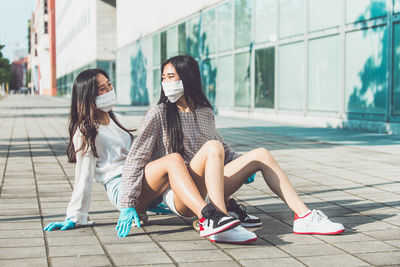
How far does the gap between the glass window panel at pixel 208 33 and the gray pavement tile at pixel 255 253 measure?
65.7ft

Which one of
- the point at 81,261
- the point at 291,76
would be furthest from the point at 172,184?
the point at 291,76

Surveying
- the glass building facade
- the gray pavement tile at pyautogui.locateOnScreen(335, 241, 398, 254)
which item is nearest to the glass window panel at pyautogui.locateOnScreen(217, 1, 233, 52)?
the glass building facade

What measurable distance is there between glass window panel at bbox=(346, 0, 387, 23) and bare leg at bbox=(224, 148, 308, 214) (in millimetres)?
9947

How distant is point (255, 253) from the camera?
12.3 feet

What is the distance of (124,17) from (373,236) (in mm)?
38063

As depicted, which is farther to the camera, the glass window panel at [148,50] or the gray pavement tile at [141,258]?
the glass window panel at [148,50]

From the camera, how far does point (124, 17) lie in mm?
40812

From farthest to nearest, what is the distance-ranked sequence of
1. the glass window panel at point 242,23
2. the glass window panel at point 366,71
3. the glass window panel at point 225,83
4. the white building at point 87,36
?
the white building at point 87,36, the glass window panel at point 225,83, the glass window panel at point 242,23, the glass window panel at point 366,71

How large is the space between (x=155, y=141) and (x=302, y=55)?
13056 millimetres

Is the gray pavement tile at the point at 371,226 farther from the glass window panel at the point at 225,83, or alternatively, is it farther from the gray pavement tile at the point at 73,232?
the glass window panel at the point at 225,83

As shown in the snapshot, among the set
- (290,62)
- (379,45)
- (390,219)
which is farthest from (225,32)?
(390,219)

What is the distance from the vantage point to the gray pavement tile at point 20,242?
396 cm

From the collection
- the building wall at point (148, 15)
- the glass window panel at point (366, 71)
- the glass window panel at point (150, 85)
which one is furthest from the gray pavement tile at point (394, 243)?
the glass window panel at point (150, 85)

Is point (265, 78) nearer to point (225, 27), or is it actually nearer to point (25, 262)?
point (225, 27)
